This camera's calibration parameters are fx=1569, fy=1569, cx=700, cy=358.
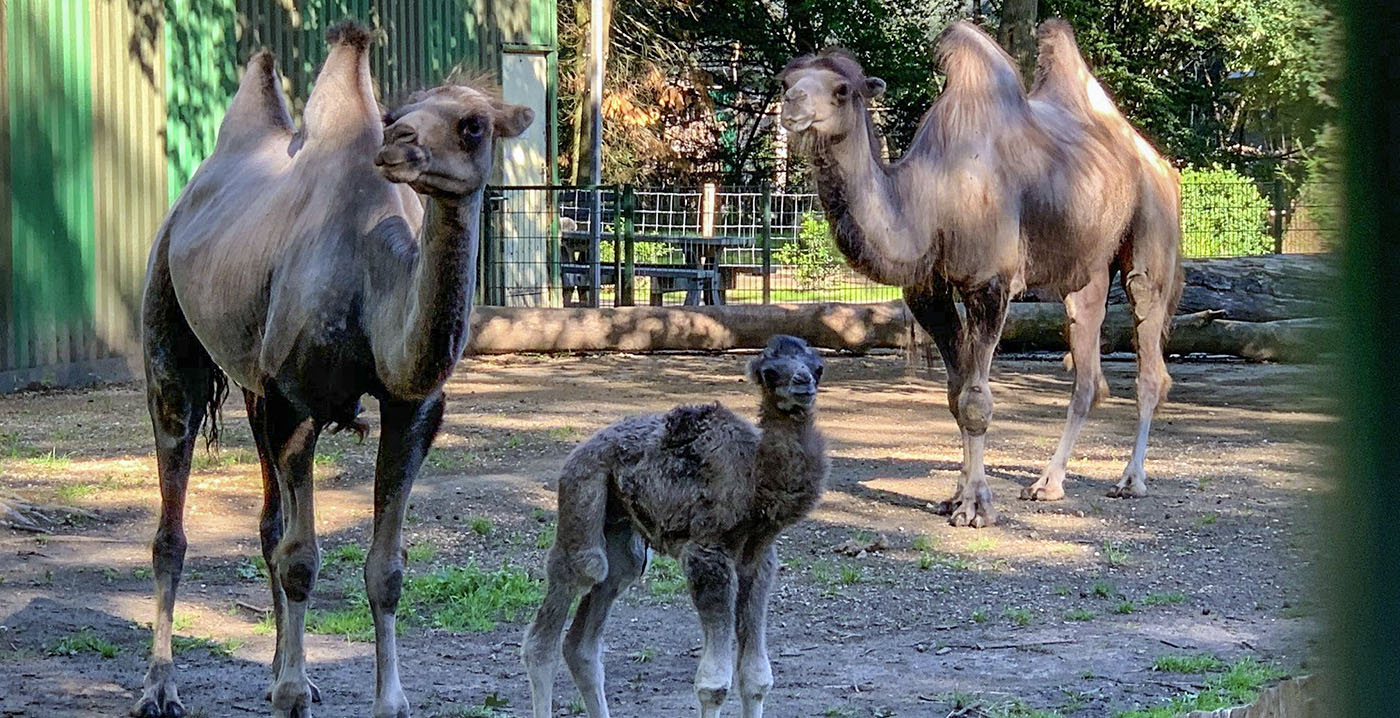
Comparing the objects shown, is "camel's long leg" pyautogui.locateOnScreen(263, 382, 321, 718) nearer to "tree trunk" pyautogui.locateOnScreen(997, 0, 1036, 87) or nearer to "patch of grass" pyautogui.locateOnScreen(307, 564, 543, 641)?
"patch of grass" pyautogui.locateOnScreen(307, 564, 543, 641)

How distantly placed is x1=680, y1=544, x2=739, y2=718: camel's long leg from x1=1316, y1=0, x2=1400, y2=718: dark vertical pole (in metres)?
3.84

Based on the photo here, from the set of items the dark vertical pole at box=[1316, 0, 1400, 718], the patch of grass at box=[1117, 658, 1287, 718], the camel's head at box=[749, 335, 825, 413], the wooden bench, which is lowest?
the patch of grass at box=[1117, 658, 1287, 718]

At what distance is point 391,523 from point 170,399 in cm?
141

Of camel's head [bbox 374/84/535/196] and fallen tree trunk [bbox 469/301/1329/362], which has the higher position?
camel's head [bbox 374/84/535/196]

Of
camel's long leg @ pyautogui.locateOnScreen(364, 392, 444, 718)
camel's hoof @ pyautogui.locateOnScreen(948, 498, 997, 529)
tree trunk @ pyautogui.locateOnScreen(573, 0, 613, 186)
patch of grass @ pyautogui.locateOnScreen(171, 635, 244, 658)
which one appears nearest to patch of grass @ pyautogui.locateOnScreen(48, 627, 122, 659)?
patch of grass @ pyautogui.locateOnScreen(171, 635, 244, 658)

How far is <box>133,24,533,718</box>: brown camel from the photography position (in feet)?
13.7

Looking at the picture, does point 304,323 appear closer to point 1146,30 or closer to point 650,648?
point 650,648

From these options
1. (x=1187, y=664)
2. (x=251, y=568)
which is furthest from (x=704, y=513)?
(x=251, y=568)

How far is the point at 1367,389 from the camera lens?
1.80 feet

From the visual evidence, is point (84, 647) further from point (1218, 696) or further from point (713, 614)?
point (1218, 696)

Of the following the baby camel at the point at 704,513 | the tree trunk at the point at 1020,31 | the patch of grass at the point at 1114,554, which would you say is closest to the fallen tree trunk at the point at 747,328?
the tree trunk at the point at 1020,31

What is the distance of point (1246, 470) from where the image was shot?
9.99 m

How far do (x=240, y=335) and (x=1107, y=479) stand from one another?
6.06 metres

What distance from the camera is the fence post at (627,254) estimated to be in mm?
20062
